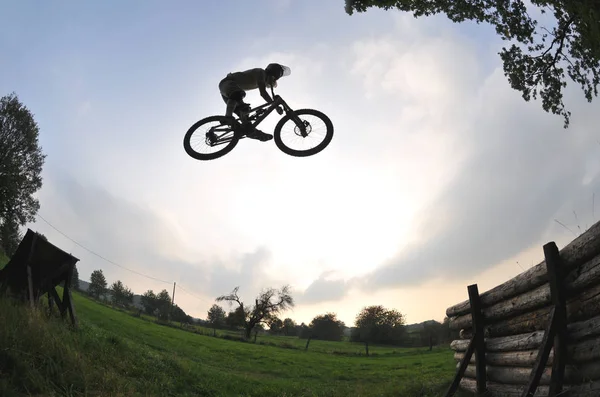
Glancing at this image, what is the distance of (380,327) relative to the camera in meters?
69.2

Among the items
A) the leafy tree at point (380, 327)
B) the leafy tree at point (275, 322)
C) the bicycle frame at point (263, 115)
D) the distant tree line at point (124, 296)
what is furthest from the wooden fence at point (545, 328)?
the distant tree line at point (124, 296)

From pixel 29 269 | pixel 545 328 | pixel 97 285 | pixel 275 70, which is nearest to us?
pixel 545 328

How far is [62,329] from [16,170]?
131 ft

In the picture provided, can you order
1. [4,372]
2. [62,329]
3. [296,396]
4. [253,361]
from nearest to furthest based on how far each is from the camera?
1. [4,372]
2. [62,329]
3. [296,396]
4. [253,361]

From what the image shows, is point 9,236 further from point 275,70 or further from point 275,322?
point 275,322

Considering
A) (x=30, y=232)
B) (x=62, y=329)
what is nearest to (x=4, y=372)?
(x=62, y=329)

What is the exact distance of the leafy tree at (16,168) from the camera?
130ft

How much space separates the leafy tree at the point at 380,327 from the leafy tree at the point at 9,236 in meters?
52.5

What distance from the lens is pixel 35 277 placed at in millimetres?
10367

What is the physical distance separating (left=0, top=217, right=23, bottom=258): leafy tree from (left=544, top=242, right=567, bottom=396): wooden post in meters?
48.1

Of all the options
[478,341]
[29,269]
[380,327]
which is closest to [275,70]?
[478,341]

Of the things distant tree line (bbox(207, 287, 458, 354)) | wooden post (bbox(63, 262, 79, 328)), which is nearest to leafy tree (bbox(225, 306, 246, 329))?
distant tree line (bbox(207, 287, 458, 354))

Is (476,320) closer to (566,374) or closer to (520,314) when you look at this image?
(520,314)

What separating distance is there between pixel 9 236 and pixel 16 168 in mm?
7506
